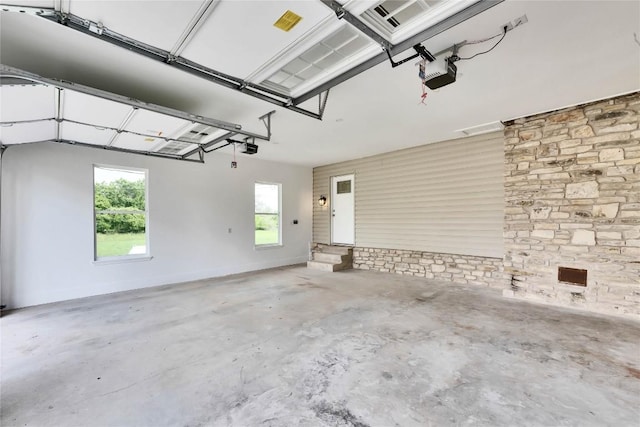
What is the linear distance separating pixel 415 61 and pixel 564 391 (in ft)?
10.1

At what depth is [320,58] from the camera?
2.49 metres

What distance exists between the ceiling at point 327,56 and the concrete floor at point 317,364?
2.55 metres

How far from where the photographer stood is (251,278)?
607 cm

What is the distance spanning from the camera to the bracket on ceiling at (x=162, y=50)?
1.79 meters

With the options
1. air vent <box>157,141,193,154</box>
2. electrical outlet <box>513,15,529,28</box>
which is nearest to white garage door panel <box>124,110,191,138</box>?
air vent <box>157,141,193,154</box>

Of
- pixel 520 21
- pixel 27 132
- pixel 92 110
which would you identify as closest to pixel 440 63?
pixel 520 21

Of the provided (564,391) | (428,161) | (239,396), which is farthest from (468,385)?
(428,161)

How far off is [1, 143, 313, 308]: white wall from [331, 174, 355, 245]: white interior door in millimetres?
1163

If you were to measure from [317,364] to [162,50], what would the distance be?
3.02m

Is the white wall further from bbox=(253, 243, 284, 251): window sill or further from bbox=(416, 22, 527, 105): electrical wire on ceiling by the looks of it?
bbox=(416, 22, 527, 105): electrical wire on ceiling

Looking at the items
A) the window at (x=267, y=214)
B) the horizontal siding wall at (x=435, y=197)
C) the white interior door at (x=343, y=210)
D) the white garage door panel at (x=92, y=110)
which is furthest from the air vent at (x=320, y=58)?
the white interior door at (x=343, y=210)

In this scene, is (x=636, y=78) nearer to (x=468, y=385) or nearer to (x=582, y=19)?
(x=582, y=19)

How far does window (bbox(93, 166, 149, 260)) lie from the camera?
193 inches

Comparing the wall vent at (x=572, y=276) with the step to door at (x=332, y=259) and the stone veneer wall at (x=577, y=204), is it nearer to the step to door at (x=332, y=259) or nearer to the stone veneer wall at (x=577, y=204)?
the stone veneer wall at (x=577, y=204)
